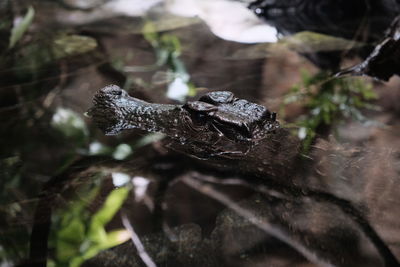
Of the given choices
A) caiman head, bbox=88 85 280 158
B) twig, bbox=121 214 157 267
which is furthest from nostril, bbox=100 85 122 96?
twig, bbox=121 214 157 267

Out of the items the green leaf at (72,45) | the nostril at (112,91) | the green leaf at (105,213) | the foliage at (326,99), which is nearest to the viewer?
the green leaf at (105,213)

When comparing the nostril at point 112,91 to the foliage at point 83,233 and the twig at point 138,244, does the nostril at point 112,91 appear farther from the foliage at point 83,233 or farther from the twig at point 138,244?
the twig at point 138,244

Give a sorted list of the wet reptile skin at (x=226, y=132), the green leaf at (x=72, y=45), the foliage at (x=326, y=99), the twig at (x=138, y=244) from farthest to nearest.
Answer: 1. the green leaf at (x=72, y=45)
2. the foliage at (x=326, y=99)
3. the wet reptile skin at (x=226, y=132)
4. the twig at (x=138, y=244)

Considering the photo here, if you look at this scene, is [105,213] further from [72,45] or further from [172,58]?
[72,45]

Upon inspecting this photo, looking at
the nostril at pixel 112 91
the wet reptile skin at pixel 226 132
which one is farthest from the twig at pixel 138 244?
the nostril at pixel 112 91

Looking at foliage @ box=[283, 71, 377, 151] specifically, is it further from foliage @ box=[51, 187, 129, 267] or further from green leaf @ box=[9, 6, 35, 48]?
green leaf @ box=[9, 6, 35, 48]
